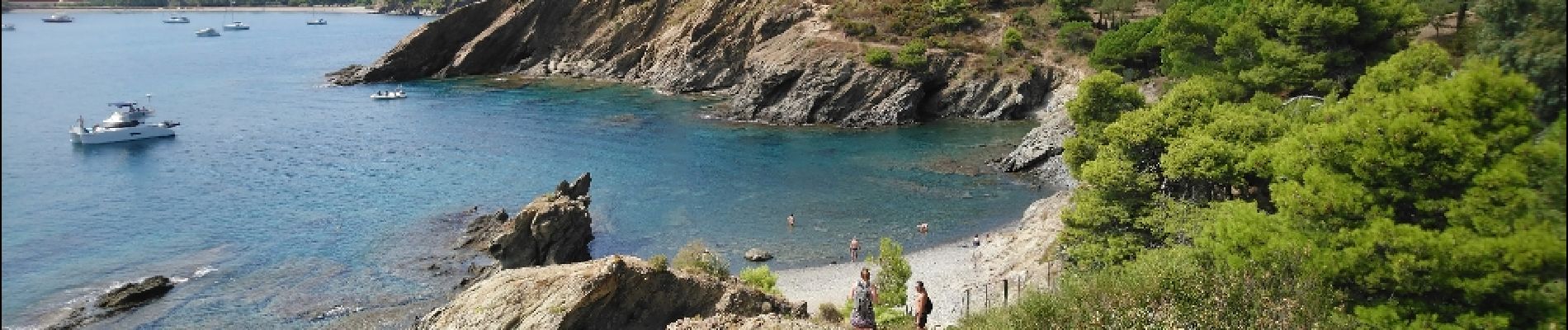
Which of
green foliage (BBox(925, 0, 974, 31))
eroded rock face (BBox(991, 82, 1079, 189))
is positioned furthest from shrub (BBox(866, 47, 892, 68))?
eroded rock face (BBox(991, 82, 1079, 189))

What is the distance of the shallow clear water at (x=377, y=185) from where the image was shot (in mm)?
47688

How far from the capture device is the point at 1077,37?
100625 millimetres

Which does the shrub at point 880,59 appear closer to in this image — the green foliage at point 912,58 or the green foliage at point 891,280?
the green foliage at point 912,58

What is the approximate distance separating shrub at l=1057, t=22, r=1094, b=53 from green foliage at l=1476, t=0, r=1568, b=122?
82.2 m

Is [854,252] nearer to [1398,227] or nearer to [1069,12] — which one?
[1398,227]

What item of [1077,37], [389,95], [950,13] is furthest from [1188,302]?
[389,95]

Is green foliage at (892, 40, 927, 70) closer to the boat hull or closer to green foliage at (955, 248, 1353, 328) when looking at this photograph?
the boat hull

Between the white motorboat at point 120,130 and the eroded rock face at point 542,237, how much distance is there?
48.9 m

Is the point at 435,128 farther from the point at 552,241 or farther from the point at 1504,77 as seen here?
the point at 1504,77

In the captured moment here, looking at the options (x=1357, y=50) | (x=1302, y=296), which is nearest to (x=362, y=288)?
(x=1302, y=296)

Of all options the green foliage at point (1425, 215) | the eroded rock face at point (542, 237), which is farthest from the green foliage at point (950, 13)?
the green foliage at point (1425, 215)

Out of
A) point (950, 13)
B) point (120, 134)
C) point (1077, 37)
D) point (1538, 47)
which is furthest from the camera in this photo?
point (950, 13)

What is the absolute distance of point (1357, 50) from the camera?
51.6 metres

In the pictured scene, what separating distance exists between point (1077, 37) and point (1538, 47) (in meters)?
86.5
